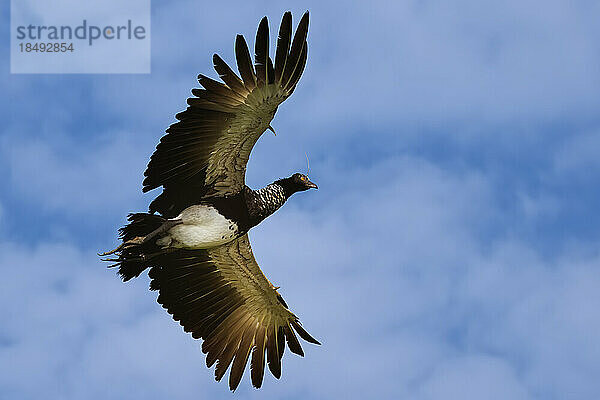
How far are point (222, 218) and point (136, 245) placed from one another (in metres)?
1.22

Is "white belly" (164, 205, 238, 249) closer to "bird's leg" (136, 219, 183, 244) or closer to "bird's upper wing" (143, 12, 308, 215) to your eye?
"bird's leg" (136, 219, 183, 244)

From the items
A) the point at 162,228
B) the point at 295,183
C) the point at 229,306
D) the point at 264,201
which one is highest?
the point at 295,183

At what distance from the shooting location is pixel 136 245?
12406 mm

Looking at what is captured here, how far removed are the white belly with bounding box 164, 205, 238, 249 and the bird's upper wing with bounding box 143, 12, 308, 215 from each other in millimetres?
216

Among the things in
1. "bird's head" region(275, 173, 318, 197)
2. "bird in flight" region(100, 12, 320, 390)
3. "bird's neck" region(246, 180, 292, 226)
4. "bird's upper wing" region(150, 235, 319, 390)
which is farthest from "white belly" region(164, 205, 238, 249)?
"bird's head" region(275, 173, 318, 197)

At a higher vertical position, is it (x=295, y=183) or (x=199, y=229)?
(x=295, y=183)

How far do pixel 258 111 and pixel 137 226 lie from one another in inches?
81.5

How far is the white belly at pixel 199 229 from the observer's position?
12.8 metres

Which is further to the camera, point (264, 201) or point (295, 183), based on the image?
point (295, 183)

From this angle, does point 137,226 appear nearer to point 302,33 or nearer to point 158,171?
point 158,171

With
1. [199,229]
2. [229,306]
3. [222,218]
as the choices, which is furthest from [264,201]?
[229,306]

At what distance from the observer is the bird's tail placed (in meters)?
12.3

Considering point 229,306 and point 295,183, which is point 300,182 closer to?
point 295,183

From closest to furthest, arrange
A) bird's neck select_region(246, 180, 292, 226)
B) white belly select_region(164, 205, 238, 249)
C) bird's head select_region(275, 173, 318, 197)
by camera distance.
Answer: white belly select_region(164, 205, 238, 249), bird's neck select_region(246, 180, 292, 226), bird's head select_region(275, 173, 318, 197)
